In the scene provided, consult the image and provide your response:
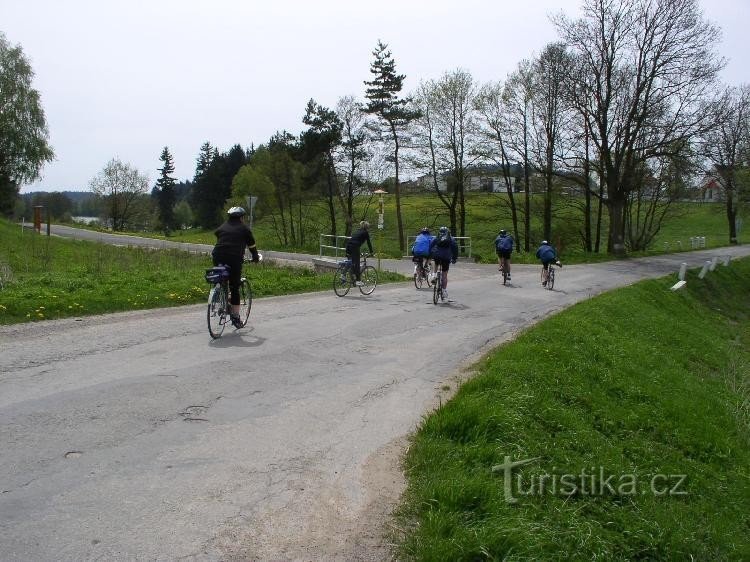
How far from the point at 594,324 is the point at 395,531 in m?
10.0

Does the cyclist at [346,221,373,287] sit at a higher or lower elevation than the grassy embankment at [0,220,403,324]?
A: higher

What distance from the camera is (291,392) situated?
264 inches

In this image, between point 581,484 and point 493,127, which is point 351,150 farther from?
point 581,484

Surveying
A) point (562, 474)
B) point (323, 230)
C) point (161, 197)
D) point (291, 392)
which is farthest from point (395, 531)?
point (161, 197)

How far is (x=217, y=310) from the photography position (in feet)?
30.4

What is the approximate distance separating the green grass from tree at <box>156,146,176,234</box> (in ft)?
300

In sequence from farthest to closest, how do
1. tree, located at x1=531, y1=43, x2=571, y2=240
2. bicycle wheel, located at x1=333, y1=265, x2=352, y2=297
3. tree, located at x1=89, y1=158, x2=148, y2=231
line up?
tree, located at x1=89, y1=158, x2=148, y2=231 → tree, located at x1=531, y1=43, x2=571, y2=240 → bicycle wheel, located at x1=333, y1=265, x2=352, y2=297

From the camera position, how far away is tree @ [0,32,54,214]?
4684 cm

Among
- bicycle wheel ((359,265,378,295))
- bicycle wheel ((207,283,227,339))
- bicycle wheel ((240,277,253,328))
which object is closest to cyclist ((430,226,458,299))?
bicycle wheel ((359,265,378,295))

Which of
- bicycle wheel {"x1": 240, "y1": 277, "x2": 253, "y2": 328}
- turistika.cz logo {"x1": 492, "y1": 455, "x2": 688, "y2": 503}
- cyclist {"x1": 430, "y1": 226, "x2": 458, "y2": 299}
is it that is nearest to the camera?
turistika.cz logo {"x1": 492, "y1": 455, "x2": 688, "y2": 503}

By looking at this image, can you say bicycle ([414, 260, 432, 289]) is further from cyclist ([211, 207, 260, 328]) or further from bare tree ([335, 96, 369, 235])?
bare tree ([335, 96, 369, 235])

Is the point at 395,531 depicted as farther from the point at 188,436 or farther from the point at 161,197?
the point at 161,197

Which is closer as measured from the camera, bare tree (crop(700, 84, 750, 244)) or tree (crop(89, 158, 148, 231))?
bare tree (crop(700, 84, 750, 244))

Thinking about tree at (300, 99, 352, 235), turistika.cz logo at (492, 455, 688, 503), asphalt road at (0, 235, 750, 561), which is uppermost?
tree at (300, 99, 352, 235)
